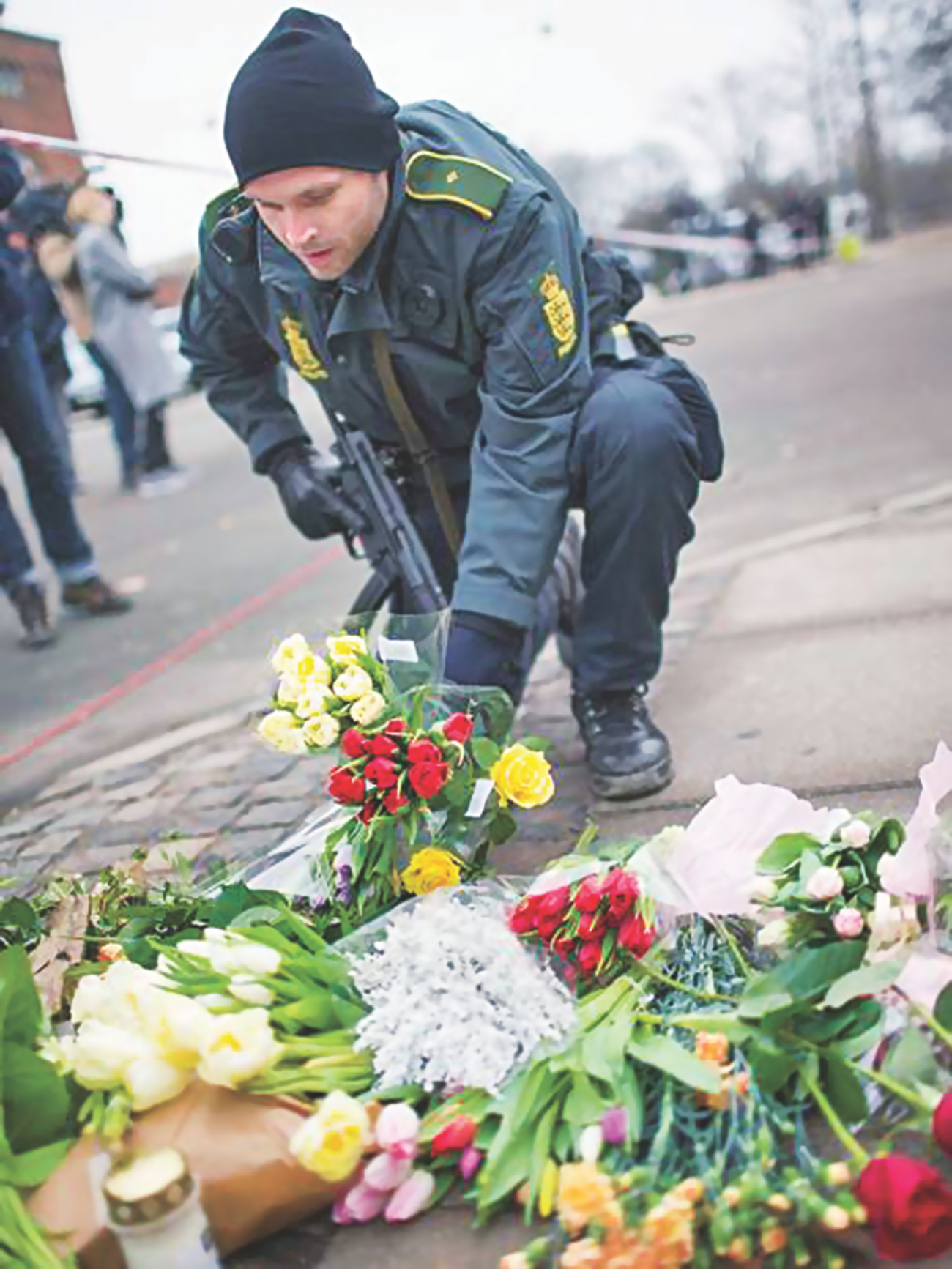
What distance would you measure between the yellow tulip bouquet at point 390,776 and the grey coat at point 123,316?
6.52 m

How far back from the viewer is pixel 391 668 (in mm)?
2389

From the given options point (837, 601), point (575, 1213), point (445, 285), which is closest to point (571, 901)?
point (575, 1213)

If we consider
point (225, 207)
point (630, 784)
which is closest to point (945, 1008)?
point (630, 784)

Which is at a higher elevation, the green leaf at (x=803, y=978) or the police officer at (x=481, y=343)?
the police officer at (x=481, y=343)

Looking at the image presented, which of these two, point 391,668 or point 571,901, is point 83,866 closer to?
point 391,668

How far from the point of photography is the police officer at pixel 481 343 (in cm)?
243

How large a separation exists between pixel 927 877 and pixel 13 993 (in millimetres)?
1158

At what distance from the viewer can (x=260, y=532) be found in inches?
278

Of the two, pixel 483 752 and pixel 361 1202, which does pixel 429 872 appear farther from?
pixel 361 1202

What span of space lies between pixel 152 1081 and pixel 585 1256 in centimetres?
56

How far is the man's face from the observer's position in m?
2.39

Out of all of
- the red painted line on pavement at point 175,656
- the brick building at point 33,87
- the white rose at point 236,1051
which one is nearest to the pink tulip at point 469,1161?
the white rose at point 236,1051

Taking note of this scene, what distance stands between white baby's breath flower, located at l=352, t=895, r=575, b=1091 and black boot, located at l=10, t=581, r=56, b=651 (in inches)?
146

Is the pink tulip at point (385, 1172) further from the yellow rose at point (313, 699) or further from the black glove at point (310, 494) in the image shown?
the black glove at point (310, 494)
